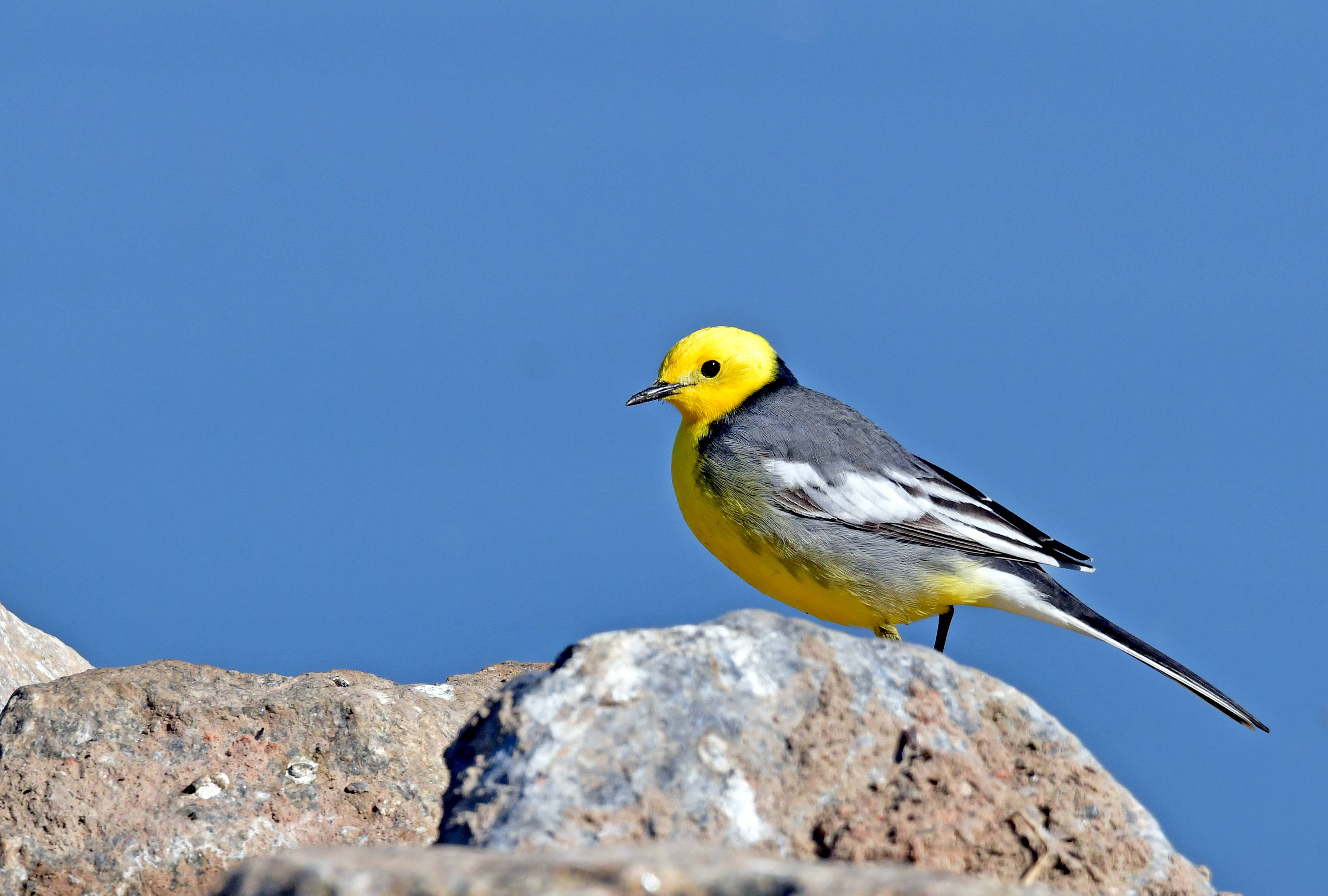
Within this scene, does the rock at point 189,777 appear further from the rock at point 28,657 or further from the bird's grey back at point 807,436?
the bird's grey back at point 807,436

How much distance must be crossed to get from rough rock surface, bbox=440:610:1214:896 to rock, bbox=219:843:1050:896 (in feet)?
2.50

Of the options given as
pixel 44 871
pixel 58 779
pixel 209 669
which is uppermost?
pixel 209 669

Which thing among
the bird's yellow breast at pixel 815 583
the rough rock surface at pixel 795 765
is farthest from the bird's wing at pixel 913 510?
the rough rock surface at pixel 795 765

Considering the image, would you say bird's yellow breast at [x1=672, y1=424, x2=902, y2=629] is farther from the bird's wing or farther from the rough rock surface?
the rough rock surface

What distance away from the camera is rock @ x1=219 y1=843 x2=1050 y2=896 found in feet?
10.6

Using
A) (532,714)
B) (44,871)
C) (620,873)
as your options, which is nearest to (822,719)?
(532,714)

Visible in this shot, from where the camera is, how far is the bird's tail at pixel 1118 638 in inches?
340

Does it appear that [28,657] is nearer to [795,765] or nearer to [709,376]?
[709,376]

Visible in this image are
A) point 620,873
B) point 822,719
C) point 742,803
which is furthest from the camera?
point 822,719

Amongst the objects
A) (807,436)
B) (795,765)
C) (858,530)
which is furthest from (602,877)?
(807,436)

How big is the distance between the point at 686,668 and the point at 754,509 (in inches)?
175

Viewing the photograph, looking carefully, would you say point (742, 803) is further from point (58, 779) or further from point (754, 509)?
point (754, 509)

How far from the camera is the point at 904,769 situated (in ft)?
15.7

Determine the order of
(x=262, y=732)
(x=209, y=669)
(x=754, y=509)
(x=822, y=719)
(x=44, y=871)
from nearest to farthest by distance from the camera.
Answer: (x=822, y=719), (x=44, y=871), (x=262, y=732), (x=209, y=669), (x=754, y=509)
